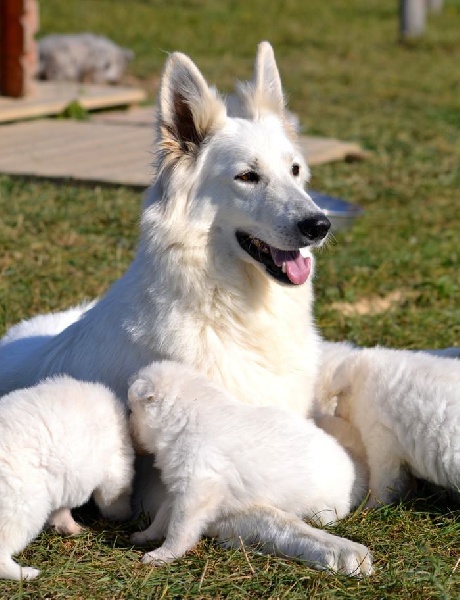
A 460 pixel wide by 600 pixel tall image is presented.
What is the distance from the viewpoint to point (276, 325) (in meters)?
4.55

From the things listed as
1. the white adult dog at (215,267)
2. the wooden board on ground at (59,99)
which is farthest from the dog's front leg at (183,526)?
the wooden board on ground at (59,99)

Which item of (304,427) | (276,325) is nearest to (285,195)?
(276,325)

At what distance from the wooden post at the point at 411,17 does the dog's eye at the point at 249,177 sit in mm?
16227

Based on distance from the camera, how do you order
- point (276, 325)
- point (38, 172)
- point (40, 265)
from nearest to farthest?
1. point (276, 325)
2. point (40, 265)
3. point (38, 172)

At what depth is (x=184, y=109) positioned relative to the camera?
15.1ft

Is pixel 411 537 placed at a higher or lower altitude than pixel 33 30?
lower

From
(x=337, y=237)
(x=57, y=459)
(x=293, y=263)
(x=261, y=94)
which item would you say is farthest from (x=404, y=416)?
(x=337, y=237)

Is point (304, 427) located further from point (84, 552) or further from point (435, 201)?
A: point (435, 201)

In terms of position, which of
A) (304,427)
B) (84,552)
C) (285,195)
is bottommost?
(84,552)

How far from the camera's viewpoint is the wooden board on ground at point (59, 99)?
442 inches

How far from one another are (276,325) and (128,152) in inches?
233

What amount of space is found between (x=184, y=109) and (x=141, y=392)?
51.0 inches

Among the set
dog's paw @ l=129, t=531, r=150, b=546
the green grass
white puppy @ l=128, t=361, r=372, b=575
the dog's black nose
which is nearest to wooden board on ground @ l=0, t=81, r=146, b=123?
the green grass

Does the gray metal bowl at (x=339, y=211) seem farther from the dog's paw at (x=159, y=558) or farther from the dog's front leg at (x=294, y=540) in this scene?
the dog's paw at (x=159, y=558)
